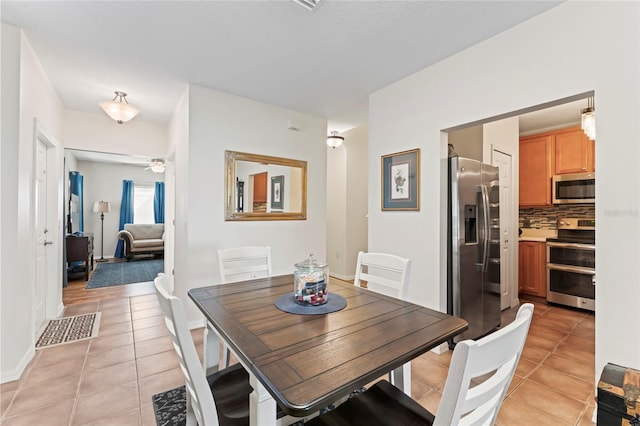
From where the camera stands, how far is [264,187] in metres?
3.60

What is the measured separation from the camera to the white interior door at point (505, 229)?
11.8 ft

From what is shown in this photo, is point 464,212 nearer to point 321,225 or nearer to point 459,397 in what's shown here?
point 321,225

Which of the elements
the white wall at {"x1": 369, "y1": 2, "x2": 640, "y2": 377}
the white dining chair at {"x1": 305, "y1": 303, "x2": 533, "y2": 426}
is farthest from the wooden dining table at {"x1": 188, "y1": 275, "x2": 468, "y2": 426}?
the white wall at {"x1": 369, "y1": 2, "x2": 640, "y2": 377}

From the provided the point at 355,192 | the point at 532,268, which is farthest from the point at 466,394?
the point at 355,192

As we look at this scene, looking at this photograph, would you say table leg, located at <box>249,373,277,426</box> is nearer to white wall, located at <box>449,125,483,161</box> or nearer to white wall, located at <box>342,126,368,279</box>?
white wall, located at <box>449,125,483,161</box>

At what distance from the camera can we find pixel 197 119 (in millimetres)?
3113

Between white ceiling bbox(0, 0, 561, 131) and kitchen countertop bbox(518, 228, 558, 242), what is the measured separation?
3164mm

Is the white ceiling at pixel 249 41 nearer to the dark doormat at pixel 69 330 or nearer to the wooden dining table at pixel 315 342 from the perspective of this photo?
the wooden dining table at pixel 315 342

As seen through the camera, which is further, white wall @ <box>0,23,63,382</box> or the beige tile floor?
white wall @ <box>0,23,63,382</box>

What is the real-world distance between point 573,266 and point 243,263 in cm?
406

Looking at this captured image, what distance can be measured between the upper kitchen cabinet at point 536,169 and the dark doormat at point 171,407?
16.3ft

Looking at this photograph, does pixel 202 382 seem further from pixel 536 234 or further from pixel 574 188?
pixel 536 234

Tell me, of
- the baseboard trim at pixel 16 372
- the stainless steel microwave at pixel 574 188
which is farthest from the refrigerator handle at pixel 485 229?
the baseboard trim at pixel 16 372

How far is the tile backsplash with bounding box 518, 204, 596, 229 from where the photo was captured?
159 inches
